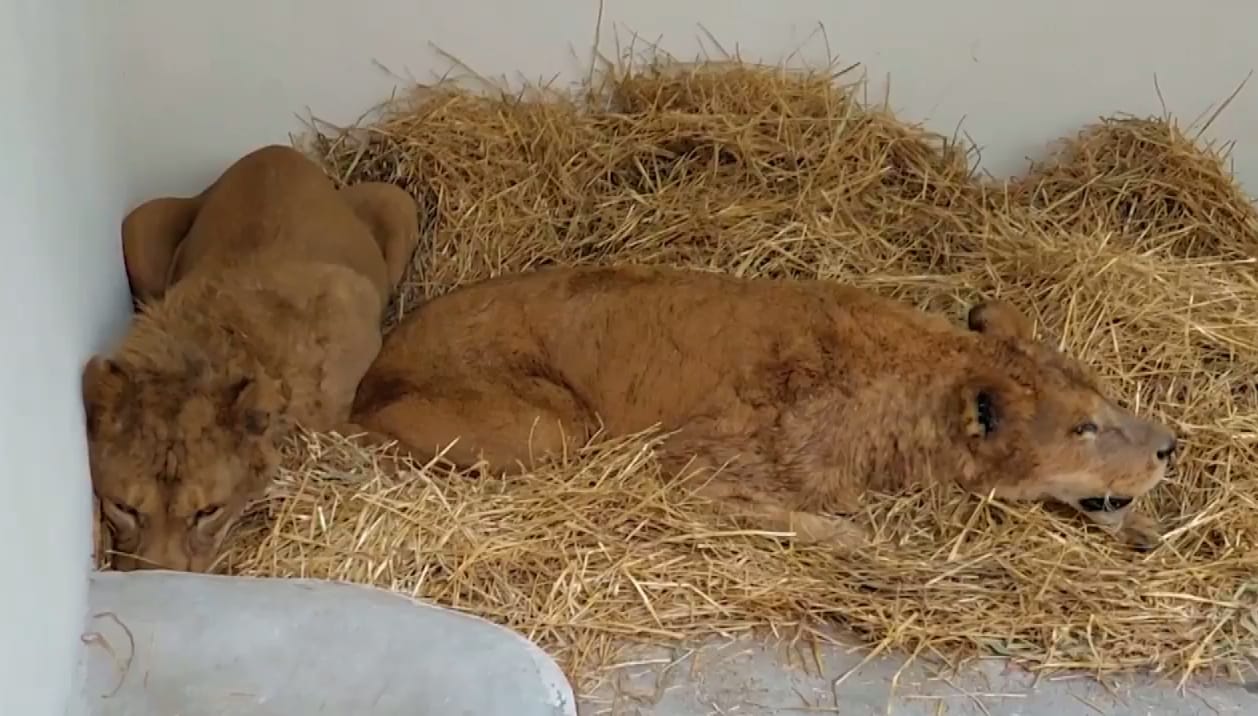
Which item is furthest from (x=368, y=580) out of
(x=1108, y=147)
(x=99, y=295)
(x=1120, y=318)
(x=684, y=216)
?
(x=1108, y=147)

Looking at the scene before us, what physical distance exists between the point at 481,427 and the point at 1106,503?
190 centimetres

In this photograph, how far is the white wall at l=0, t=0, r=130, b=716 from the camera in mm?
2746

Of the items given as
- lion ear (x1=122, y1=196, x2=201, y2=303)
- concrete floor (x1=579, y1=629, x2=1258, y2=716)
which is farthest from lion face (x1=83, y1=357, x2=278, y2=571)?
concrete floor (x1=579, y1=629, x2=1258, y2=716)

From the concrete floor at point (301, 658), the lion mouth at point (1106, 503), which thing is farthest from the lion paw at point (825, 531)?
the concrete floor at point (301, 658)

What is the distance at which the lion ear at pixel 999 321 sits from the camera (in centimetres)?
431

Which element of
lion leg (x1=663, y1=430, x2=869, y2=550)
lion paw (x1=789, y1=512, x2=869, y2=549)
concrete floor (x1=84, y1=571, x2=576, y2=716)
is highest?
lion leg (x1=663, y1=430, x2=869, y2=550)

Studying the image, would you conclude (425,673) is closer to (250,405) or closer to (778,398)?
(250,405)

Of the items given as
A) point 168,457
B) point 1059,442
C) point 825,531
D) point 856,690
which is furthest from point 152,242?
point 1059,442

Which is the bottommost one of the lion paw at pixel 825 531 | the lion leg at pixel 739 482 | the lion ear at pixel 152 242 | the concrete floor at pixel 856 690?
the concrete floor at pixel 856 690

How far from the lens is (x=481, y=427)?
4.19 metres

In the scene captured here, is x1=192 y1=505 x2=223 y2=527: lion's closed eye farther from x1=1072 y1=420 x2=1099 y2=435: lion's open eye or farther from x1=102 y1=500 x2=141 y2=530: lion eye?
x1=1072 y1=420 x2=1099 y2=435: lion's open eye

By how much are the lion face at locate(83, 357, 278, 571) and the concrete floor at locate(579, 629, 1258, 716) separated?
117 cm

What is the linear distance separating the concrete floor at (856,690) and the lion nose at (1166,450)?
75 centimetres

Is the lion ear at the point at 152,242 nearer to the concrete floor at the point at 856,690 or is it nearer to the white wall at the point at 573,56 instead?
the white wall at the point at 573,56
